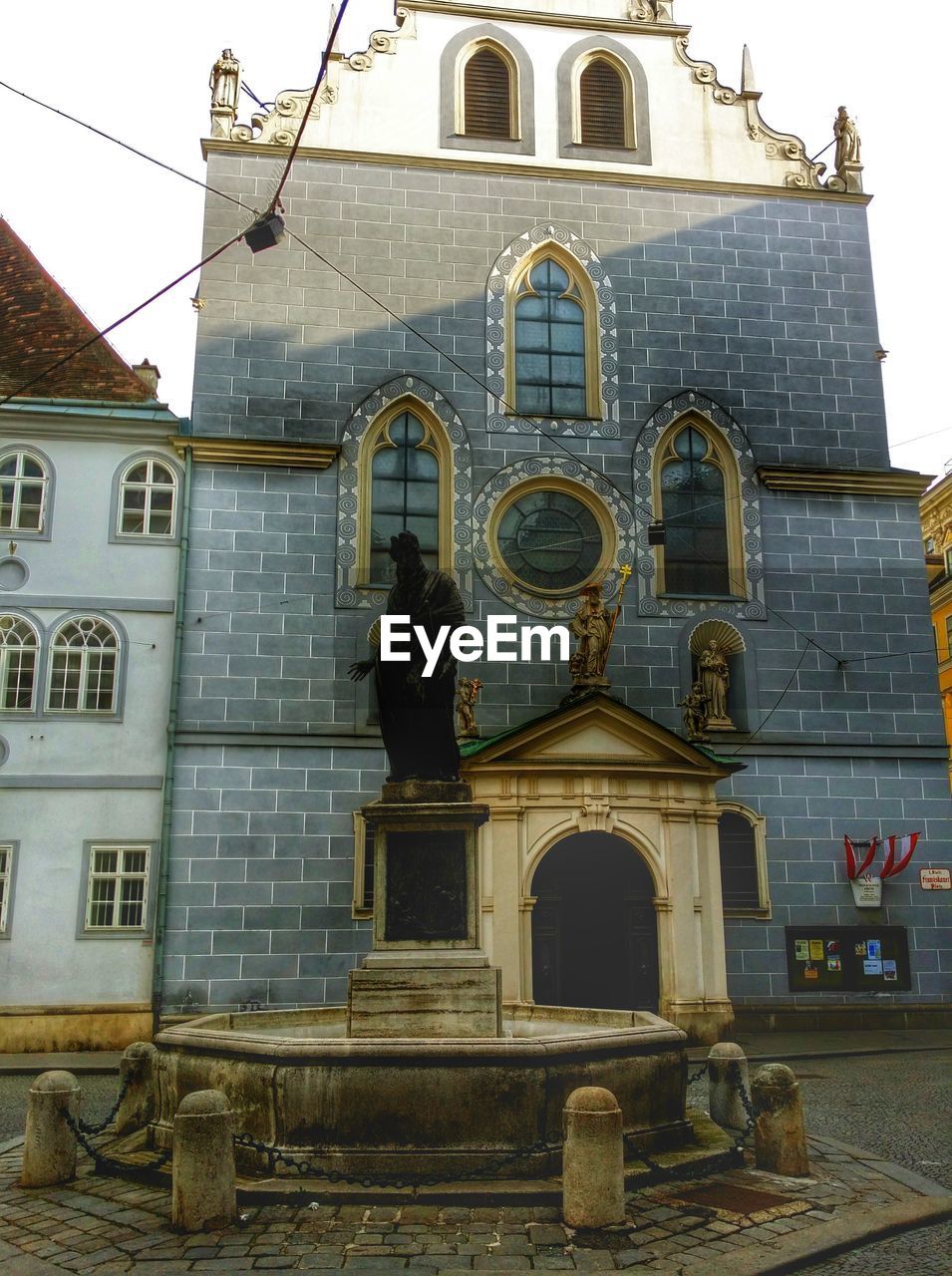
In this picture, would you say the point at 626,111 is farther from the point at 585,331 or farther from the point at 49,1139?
the point at 49,1139

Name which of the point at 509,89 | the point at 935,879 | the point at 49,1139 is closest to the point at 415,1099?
the point at 49,1139

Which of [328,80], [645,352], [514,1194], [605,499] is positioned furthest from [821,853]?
[328,80]

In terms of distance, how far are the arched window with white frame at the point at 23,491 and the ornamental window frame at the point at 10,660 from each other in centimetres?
145

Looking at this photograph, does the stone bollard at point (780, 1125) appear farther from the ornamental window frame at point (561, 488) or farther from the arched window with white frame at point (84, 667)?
the arched window with white frame at point (84, 667)

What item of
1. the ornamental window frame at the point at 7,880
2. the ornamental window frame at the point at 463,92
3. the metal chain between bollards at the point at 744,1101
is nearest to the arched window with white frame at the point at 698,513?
the ornamental window frame at the point at 463,92

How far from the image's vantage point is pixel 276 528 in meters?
20.7

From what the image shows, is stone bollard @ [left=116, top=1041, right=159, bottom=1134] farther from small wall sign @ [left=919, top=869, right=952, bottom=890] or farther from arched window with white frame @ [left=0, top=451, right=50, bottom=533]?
small wall sign @ [left=919, top=869, right=952, bottom=890]

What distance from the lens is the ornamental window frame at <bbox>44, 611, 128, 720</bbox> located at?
→ 19.6m

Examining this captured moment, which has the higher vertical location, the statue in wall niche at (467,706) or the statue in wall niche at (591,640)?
the statue in wall niche at (591,640)

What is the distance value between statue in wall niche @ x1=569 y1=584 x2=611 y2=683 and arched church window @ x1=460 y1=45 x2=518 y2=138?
9574 millimetres

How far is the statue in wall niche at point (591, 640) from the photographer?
1922 cm

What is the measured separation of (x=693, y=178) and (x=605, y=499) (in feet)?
21.8

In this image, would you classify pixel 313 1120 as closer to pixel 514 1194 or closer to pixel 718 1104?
pixel 514 1194

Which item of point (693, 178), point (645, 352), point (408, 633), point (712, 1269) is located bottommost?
point (712, 1269)
